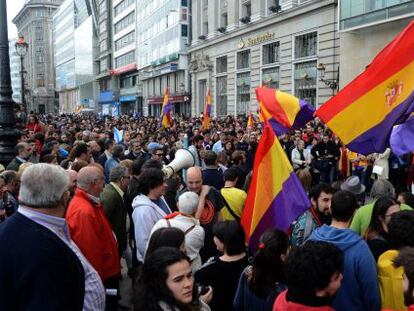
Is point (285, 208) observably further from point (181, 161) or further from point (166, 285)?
point (181, 161)

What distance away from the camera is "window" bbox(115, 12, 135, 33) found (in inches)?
2675

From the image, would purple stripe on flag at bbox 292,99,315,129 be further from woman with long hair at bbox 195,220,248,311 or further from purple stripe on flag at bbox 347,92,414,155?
woman with long hair at bbox 195,220,248,311

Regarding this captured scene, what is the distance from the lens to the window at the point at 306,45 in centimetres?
2812

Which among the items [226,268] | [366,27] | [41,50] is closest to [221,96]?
[366,27]

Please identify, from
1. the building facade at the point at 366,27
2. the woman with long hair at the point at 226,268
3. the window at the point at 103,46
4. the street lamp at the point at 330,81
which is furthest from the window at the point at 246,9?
the window at the point at 103,46

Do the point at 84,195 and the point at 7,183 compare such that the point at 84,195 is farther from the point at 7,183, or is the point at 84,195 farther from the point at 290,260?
the point at 290,260

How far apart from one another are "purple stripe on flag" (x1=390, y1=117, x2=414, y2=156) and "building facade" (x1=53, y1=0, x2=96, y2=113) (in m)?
85.9

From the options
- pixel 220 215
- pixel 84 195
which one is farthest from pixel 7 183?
pixel 220 215

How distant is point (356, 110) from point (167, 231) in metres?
2.57

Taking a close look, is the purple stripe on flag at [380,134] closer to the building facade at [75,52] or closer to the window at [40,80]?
the building facade at [75,52]

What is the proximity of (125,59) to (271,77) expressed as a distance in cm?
4496

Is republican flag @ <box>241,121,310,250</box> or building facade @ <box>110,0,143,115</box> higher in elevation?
building facade @ <box>110,0,143,115</box>

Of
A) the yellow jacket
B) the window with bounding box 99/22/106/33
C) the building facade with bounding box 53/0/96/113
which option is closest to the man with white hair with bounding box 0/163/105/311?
the yellow jacket

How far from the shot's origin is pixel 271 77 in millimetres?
32125
